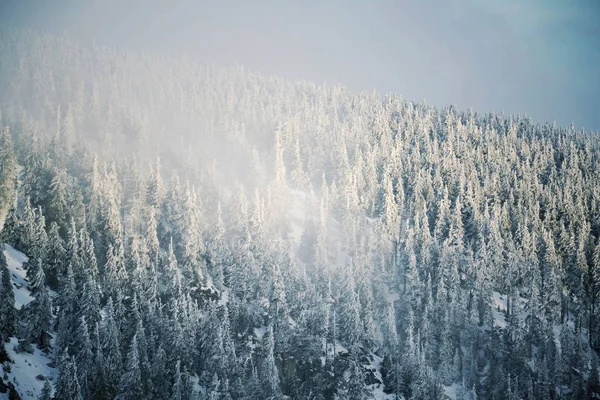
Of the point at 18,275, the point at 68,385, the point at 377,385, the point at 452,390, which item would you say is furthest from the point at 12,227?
the point at 452,390

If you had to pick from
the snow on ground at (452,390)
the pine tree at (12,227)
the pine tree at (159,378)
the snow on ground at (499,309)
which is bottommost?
the snow on ground at (452,390)

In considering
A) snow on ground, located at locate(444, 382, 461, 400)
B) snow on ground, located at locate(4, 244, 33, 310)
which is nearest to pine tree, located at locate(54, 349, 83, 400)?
snow on ground, located at locate(4, 244, 33, 310)

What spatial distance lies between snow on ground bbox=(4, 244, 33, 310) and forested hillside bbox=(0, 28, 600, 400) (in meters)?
2.00

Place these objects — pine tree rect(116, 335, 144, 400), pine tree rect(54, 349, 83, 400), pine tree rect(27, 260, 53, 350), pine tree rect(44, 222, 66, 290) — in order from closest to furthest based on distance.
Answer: pine tree rect(54, 349, 83, 400), pine tree rect(116, 335, 144, 400), pine tree rect(27, 260, 53, 350), pine tree rect(44, 222, 66, 290)

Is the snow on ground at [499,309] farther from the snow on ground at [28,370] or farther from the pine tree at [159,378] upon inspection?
the snow on ground at [28,370]

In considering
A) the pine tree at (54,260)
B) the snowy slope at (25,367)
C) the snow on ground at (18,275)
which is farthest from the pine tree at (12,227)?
the snowy slope at (25,367)

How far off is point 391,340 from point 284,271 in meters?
23.9

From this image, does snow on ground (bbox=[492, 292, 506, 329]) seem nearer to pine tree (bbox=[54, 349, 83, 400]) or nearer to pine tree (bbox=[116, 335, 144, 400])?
pine tree (bbox=[116, 335, 144, 400])

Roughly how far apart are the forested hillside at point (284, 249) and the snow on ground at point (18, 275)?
6.55 ft

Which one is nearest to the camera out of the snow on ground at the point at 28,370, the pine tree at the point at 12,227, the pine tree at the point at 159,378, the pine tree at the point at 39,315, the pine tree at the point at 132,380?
the snow on ground at the point at 28,370

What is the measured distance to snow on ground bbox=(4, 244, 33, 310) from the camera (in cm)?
6619

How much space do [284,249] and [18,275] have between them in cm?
5029

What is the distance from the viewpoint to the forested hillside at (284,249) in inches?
2704

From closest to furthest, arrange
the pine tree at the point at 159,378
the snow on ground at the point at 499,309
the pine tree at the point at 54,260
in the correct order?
the pine tree at the point at 159,378 < the pine tree at the point at 54,260 < the snow on ground at the point at 499,309
